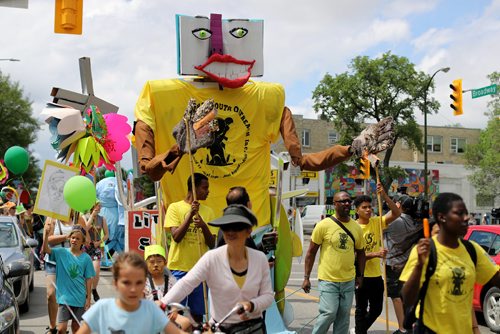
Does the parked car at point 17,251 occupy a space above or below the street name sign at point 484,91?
below

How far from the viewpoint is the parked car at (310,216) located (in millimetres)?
34375

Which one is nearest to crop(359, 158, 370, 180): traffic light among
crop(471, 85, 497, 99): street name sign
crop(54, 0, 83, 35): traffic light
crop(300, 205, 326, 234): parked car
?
crop(54, 0, 83, 35): traffic light

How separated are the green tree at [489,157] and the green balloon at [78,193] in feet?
141

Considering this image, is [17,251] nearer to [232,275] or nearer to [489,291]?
[489,291]

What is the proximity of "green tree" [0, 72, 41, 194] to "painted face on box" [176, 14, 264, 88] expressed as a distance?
1626 inches

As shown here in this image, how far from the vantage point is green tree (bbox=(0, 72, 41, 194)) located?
45969mm

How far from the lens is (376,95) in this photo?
4181cm

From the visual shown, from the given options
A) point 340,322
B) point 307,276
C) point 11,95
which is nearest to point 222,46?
point 307,276

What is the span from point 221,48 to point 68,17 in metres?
2.50

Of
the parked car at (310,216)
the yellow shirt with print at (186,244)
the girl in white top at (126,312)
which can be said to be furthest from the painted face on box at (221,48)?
the parked car at (310,216)

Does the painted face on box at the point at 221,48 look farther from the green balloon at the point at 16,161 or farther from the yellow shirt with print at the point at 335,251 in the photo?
the green balloon at the point at 16,161

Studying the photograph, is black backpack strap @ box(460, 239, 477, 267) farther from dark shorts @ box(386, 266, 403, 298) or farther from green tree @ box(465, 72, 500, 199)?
green tree @ box(465, 72, 500, 199)

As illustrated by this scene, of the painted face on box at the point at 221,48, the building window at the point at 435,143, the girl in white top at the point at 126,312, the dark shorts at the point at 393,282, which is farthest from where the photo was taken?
the building window at the point at 435,143

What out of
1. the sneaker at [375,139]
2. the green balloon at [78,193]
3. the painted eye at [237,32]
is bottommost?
the green balloon at [78,193]
